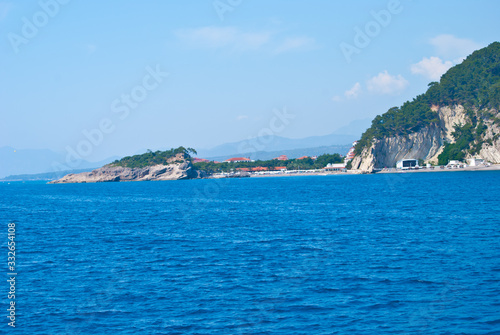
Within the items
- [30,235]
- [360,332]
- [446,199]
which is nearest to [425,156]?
[446,199]

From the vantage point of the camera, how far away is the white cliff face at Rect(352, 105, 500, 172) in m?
163

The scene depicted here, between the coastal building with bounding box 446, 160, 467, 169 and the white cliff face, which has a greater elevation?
the white cliff face

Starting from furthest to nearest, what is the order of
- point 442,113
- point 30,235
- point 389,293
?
point 442,113
point 30,235
point 389,293

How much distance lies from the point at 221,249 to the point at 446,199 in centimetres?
3861

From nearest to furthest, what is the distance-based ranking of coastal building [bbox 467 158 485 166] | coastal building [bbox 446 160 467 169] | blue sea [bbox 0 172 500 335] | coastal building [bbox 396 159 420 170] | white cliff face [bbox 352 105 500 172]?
1. blue sea [bbox 0 172 500 335]
2. coastal building [bbox 467 158 485 166]
3. coastal building [bbox 446 160 467 169]
4. white cliff face [bbox 352 105 500 172]
5. coastal building [bbox 396 159 420 170]

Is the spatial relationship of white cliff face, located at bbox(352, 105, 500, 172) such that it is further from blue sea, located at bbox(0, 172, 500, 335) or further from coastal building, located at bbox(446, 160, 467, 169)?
blue sea, located at bbox(0, 172, 500, 335)

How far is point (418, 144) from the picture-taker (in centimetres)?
16725

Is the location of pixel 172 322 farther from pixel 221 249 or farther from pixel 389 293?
pixel 221 249

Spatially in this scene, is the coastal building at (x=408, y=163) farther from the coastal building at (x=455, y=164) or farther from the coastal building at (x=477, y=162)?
the coastal building at (x=477, y=162)

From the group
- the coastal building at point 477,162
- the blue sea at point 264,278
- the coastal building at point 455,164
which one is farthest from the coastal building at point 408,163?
the blue sea at point 264,278

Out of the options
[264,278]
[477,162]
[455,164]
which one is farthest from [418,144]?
[264,278]

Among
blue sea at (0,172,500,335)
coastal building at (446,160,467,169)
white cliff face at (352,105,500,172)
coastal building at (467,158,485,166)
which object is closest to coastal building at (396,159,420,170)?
white cliff face at (352,105,500,172)

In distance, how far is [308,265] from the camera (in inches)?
927

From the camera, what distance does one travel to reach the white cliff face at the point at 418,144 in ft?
536
